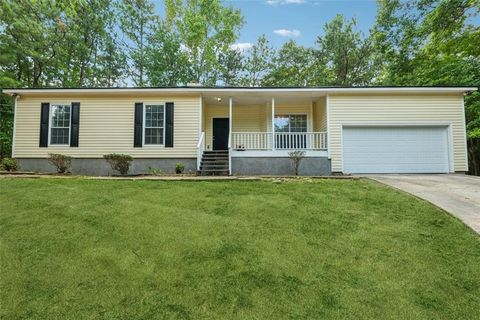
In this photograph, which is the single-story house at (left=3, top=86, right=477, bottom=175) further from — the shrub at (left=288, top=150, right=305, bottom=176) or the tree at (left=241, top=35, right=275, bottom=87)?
the tree at (left=241, top=35, right=275, bottom=87)

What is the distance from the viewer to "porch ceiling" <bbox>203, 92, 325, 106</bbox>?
11.5 meters

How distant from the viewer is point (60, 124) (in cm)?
1130

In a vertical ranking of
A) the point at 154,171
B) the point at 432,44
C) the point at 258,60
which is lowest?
the point at 154,171

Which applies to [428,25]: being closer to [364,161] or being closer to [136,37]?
[364,161]

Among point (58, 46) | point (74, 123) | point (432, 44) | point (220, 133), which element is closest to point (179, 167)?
point (220, 133)

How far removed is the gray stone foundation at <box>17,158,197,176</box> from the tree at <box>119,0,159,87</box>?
13.3m

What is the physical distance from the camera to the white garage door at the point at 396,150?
1095 cm

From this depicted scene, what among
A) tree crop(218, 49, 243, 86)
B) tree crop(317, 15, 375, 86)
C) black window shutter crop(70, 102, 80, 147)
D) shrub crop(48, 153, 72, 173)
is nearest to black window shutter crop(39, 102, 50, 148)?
black window shutter crop(70, 102, 80, 147)

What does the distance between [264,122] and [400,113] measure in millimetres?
5561

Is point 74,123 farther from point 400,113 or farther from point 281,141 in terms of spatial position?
point 400,113

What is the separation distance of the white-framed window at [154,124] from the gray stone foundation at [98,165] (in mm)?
803

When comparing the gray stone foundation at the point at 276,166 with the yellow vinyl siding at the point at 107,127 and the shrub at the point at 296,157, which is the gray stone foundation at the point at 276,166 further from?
the yellow vinyl siding at the point at 107,127

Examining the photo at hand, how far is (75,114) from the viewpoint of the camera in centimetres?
1123

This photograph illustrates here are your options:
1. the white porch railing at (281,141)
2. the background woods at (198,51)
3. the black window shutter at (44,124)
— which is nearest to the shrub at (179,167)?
the white porch railing at (281,141)
